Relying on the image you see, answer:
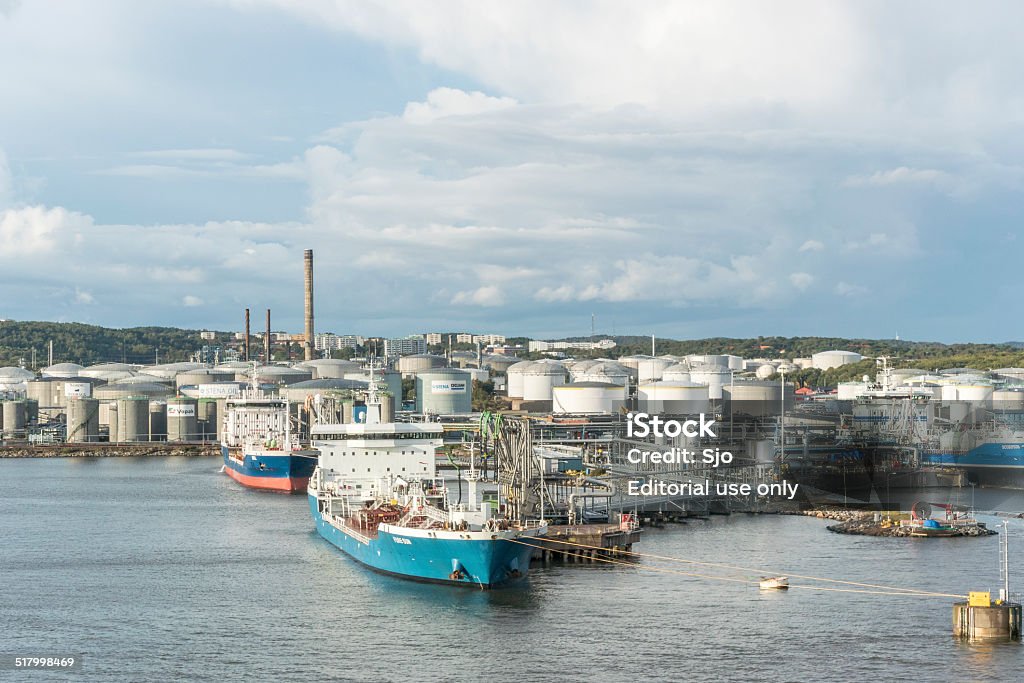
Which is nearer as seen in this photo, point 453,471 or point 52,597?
point 52,597

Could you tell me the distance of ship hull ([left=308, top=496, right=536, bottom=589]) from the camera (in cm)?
2709

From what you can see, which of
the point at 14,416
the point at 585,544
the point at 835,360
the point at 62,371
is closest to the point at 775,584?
the point at 585,544

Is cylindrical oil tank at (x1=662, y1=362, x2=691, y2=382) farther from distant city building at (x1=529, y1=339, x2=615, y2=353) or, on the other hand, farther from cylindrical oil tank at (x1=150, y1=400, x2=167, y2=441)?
distant city building at (x1=529, y1=339, x2=615, y2=353)

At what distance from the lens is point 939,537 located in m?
36.6

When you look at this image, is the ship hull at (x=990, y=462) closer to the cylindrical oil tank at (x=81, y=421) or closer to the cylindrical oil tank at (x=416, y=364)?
the cylindrical oil tank at (x=81, y=421)

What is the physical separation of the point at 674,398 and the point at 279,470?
2583 centimetres

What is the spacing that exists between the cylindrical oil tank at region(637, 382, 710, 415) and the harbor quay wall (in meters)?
27.0

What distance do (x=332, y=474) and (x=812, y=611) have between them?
65.6 ft

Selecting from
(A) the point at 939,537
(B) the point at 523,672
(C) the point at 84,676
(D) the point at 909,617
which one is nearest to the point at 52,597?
(C) the point at 84,676

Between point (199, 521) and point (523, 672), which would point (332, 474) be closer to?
point (199, 521)

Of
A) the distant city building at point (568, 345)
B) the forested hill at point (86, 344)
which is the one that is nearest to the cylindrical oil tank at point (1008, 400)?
the distant city building at point (568, 345)

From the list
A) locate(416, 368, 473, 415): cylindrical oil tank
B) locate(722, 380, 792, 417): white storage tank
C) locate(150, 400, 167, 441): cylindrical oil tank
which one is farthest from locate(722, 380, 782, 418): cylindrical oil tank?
locate(150, 400, 167, 441): cylindrical oil tank

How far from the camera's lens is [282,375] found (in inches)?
4055

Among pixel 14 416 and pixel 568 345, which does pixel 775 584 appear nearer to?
pixel 14 416
